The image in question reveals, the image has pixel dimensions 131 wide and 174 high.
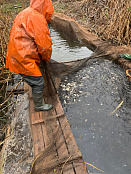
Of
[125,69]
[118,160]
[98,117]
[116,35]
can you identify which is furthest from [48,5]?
[116,35]

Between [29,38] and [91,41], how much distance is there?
172 inches

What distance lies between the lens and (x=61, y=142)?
2160 millimetres

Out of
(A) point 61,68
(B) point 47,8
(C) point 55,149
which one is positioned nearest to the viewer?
(C) point 55,149

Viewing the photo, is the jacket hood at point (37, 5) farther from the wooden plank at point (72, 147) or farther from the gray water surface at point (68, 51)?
the gray water surface at point (68, 51)

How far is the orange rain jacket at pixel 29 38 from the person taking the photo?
7.09 feet

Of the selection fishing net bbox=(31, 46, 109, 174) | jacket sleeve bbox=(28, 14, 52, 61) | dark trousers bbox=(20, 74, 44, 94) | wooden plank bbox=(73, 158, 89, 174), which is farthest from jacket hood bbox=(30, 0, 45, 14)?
wooden plank bbox=(73, 158, 89, 174)

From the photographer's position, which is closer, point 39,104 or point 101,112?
point 39,104

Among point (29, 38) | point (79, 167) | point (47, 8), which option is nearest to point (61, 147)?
point (79, 167)

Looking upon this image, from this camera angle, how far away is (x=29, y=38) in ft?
7.32

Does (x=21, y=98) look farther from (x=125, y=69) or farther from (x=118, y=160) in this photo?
(x=125, y=69)

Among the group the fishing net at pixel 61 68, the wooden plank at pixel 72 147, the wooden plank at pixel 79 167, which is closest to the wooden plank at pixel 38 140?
the wooden plank at pixel 72 147

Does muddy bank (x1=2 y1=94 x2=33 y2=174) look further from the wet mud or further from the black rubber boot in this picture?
the wet mud

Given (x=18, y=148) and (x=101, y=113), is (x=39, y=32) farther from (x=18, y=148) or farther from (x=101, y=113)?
(x=101, y=113)

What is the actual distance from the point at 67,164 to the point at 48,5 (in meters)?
2.45
